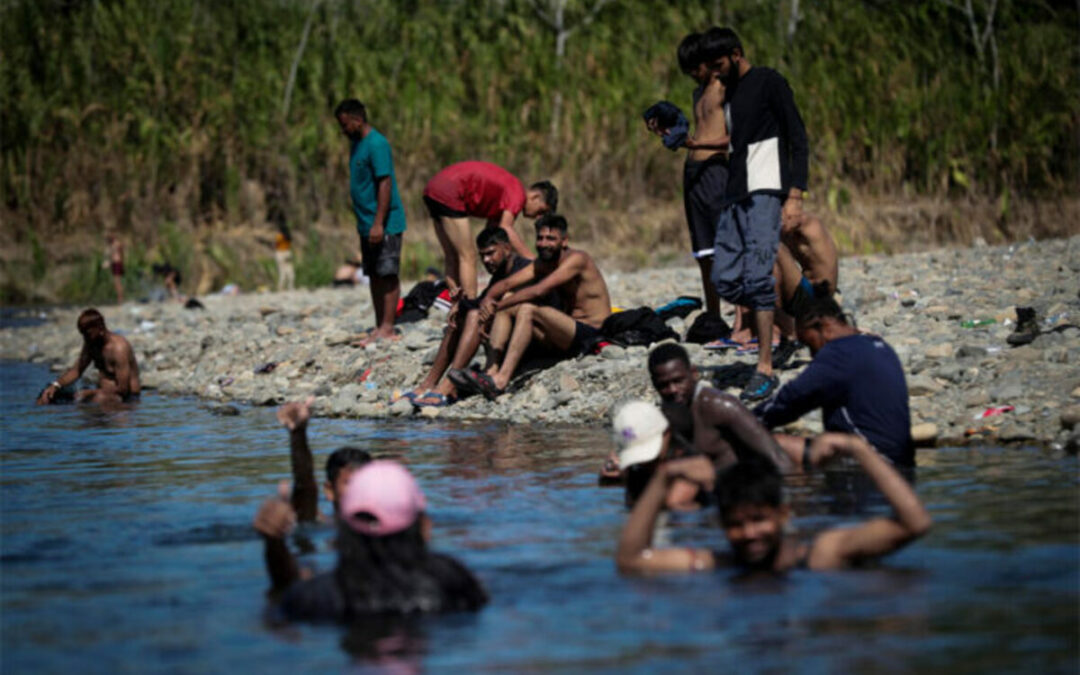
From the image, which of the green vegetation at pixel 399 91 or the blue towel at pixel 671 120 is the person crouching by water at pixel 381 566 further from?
the green vegetation at pixel 399 91

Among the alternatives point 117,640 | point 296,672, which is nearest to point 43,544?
point 117,640

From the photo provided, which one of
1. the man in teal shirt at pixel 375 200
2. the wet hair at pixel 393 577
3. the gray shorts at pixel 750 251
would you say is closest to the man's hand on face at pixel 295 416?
the wet hair at pixel 393 577

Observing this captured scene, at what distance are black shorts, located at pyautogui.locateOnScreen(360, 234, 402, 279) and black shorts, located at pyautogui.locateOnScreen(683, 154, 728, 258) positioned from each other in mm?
2955

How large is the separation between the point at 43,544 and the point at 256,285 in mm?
17057

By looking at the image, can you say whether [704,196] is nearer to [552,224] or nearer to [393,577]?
[552,224]

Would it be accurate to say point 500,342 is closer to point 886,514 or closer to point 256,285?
point 886,514

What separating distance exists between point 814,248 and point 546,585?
4868 mm

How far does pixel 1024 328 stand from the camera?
10.0 metres

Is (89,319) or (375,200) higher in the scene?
(375,200)

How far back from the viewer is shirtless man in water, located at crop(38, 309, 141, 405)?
12.5m

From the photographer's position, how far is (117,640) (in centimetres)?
498

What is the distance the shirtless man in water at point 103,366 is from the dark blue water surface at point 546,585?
12.6 feet

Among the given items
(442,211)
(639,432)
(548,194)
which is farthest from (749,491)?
(442,211)

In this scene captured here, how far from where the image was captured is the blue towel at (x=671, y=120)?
927 cm
